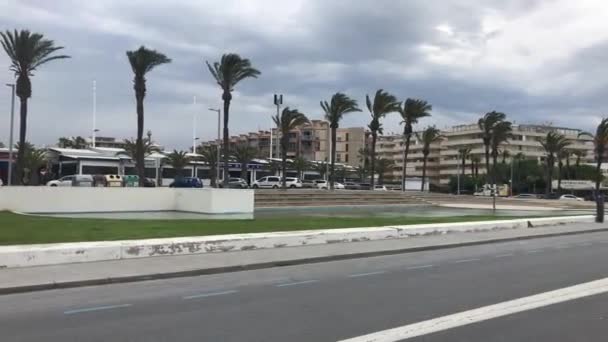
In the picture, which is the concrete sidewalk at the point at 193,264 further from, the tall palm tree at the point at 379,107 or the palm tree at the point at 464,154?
the palm tree at the point at 464,154

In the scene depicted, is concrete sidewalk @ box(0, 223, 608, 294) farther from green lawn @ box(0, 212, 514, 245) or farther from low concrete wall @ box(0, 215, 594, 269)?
green lawn @ box(0, 212, 514, 245)

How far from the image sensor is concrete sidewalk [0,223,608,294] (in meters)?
11.0

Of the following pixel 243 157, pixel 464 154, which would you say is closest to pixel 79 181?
pixel 243 157

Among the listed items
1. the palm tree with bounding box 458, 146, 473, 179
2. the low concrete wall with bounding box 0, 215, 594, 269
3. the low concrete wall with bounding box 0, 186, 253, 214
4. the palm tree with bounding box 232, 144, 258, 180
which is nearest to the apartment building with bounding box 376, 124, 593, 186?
the palm tree with bounding box 458, 146, 473, 179

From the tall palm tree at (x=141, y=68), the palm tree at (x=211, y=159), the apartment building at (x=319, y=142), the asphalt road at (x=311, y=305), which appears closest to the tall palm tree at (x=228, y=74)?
the tall palm tree at (x=141, y=68)

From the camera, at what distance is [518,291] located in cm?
1020

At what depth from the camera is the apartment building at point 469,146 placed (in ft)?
508

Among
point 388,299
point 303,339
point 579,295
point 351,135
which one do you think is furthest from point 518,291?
point 351,135

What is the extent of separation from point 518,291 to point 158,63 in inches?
1666

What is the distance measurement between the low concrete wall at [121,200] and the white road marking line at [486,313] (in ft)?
78.2

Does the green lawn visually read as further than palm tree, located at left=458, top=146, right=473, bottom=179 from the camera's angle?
No

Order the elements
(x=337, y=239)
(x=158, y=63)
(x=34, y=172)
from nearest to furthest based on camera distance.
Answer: (x=337, y=239)
(x=158, y=63)
(x=34, y=172)

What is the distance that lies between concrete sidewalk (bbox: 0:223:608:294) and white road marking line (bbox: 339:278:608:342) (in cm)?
580

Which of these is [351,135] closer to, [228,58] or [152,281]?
[228,58]
